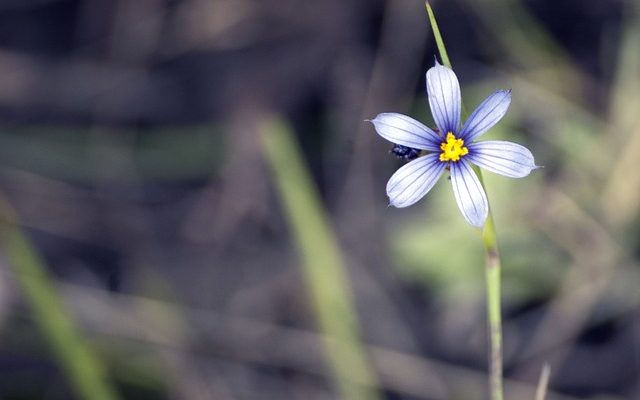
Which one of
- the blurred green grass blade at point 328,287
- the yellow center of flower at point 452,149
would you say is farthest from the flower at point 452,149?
the blurred green grass blade at point 328,287

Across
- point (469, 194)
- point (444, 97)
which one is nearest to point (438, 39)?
point (444, 97)

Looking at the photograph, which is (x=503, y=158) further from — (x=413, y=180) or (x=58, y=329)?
(x=58, y=329)

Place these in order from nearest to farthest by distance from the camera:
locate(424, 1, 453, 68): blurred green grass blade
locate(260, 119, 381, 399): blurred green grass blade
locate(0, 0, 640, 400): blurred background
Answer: locate(424, 1, 453, 68): blurred green grass blade → locate(260, 119, 381, 399): blurred green grass blade → locate(0, 0, 640, 400): blurred background

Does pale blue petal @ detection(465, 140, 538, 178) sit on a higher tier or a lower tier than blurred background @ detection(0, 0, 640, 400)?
lower

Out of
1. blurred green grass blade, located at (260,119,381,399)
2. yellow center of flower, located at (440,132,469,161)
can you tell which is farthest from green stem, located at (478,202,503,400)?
blurred green grass blade, located at (260,119,381,399)

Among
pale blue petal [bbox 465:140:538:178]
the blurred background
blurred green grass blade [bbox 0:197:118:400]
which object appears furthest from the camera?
the blurred background

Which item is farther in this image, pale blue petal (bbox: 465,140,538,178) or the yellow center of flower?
the yellow center of flower

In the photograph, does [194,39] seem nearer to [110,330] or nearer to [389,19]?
[389,19]

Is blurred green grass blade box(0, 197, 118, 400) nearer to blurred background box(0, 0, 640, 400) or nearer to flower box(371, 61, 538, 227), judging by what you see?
blurred background box(0, 0, 640, 400)

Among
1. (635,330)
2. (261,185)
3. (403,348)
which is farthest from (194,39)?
(635,330)
